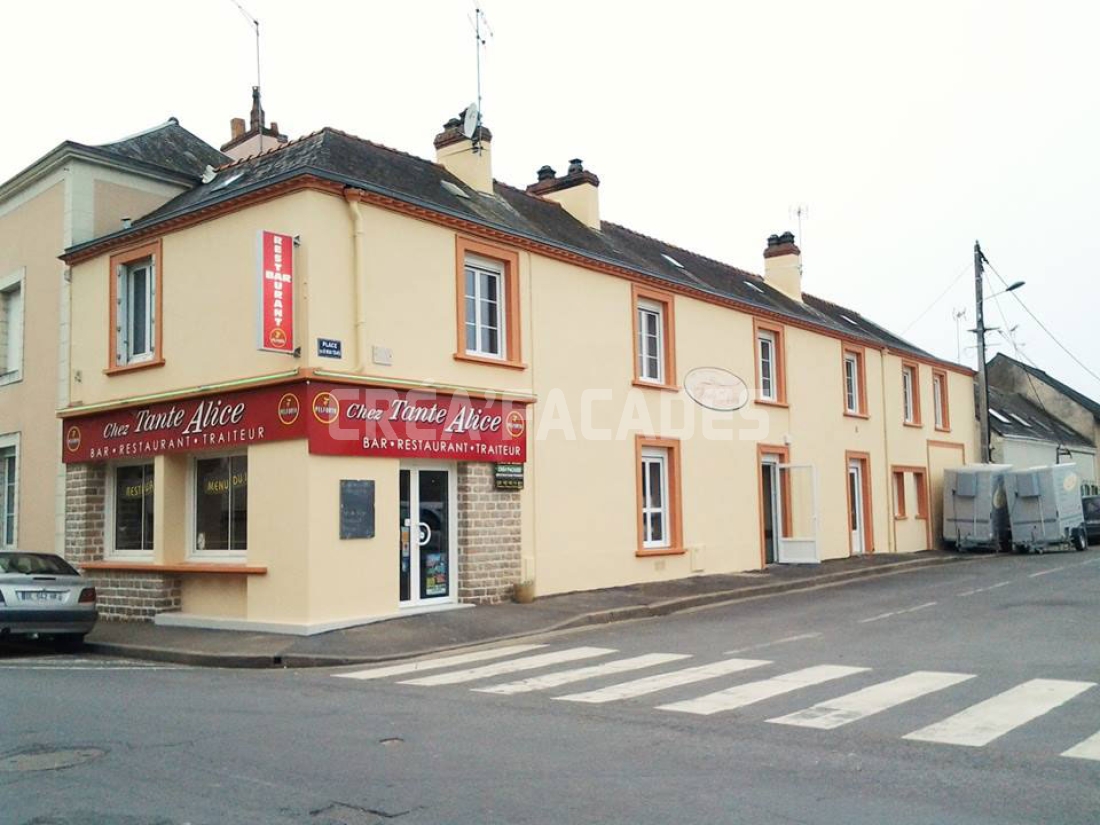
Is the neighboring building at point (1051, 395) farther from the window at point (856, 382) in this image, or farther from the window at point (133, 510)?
the window at point (133, 510)

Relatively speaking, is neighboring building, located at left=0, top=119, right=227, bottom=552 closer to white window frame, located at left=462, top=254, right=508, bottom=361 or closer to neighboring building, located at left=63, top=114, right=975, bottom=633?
neighboring building, located at left=63, top=114, right=975, bottom=633

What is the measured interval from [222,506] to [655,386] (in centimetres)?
825

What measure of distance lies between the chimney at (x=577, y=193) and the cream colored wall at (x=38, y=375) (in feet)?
29.7

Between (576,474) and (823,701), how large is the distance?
9.06 m

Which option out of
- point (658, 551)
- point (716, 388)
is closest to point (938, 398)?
point (716, 388)

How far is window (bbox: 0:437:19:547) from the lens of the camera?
18.6 meters

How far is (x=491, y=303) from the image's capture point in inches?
649

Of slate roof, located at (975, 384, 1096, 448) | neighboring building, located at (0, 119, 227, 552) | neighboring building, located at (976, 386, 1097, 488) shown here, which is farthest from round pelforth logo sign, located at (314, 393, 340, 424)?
slate roof, located at (975, 384, 1096, 448)

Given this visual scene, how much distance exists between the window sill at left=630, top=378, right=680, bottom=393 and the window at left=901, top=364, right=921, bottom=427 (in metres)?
13.0

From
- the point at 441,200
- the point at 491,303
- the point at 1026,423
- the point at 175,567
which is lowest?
the point at 175,567

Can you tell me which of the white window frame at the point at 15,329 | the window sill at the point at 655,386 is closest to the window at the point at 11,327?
the white window frame at the point at 15,329

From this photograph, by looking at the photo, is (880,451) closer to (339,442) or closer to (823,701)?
(339,442)

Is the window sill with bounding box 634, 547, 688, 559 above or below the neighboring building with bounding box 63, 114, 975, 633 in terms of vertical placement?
below

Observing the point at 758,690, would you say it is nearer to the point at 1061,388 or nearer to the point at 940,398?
the point at 940,398
